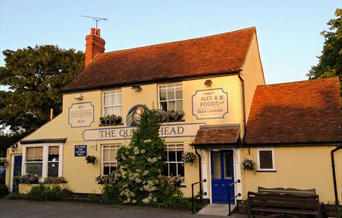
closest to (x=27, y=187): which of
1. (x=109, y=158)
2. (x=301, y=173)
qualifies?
(x=109, y=158)

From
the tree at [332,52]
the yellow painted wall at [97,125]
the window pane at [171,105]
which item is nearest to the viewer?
the yellow painted wall at [97,125]

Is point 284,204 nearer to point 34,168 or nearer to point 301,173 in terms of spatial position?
point 301,173

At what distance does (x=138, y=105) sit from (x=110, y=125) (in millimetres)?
1719

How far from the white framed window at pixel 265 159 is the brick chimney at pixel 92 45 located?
1156cm

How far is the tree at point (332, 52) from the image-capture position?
61.9 ft

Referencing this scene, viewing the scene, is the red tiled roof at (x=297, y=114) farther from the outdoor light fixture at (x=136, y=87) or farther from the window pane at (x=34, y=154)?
the window pane at (x=34, y=154)

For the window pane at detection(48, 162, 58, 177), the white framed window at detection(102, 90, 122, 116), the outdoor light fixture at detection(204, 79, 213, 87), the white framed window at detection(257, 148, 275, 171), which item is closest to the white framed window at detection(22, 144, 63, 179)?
the window pane at detection(48, 162, 58, 177)

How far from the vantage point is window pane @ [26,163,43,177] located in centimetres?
1592

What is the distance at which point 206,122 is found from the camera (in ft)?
43.0

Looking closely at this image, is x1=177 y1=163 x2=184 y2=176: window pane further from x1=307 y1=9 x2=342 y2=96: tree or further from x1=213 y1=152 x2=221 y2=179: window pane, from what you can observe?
x1=307 y1=9 x2=342 y2=96: tree

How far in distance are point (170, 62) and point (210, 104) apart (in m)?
3.59

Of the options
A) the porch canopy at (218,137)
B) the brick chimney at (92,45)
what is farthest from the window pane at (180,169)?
the brick chimney at (92,45)

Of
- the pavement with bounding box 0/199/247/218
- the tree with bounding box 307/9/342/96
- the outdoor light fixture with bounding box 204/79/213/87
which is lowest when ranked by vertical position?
the pavement with bounding box 0/199/247/218

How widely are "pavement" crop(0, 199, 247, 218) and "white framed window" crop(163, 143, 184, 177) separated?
177cm
